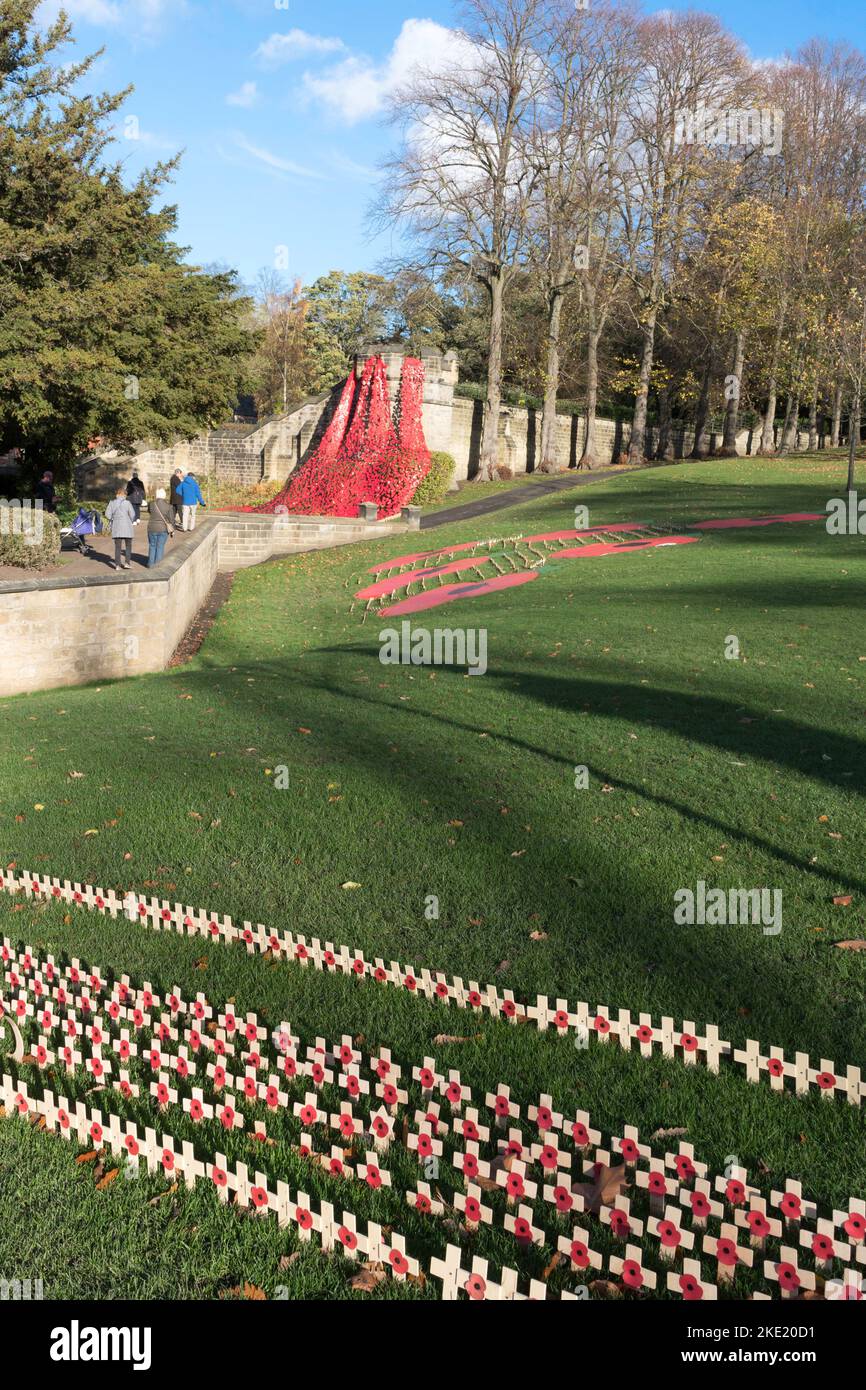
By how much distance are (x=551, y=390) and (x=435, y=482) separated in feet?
21.9

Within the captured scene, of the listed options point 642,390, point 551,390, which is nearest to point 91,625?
point 551,390

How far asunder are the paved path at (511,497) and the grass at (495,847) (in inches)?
773

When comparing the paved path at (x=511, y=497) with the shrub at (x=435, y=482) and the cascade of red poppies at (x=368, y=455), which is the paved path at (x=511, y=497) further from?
the cascade of red poppies at (x=368, y=455)

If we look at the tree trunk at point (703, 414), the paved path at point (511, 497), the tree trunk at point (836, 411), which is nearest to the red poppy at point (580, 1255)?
the paved path at point (511, 497)

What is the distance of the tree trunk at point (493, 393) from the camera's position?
3984 centimetres

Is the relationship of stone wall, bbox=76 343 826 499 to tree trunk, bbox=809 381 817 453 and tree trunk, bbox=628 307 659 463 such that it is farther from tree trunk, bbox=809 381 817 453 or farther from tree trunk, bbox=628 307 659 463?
tree trunk, bbox=809 381 817 453

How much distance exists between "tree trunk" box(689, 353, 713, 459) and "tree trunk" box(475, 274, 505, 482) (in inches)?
497

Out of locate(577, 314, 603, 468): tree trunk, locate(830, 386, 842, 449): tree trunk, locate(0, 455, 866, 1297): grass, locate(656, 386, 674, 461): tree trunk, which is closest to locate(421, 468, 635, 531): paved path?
locate(577, 314, 603, 468): tree trunk

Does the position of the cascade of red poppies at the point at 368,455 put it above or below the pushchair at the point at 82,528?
above

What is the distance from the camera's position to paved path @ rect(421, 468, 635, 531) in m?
34.6

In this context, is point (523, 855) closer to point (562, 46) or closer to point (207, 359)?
point (207, 359)

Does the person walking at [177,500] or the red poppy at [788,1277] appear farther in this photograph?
the person walking at [177,500]

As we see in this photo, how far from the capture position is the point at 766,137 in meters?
45.7

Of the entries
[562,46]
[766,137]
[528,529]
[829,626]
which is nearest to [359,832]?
[829,626]
